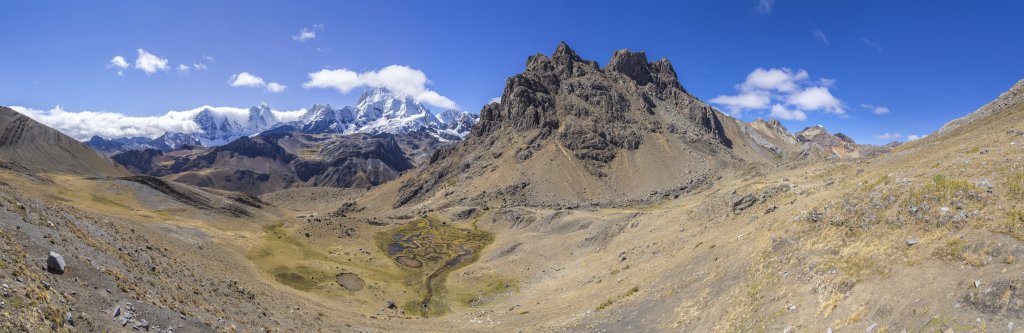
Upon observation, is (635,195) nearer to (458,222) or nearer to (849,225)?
(458,222)

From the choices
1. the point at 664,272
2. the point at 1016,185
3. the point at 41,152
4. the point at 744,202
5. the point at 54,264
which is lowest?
the point at 664,272

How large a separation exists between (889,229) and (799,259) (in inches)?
206

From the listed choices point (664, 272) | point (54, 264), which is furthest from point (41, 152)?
point (664, 272)

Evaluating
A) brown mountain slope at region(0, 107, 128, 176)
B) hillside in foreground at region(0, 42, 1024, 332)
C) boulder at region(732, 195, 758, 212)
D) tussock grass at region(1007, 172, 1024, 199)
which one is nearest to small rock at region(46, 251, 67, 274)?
hillside in foreground at region(0, 42, 1024, 332)

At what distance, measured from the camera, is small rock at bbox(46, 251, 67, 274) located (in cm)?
2448

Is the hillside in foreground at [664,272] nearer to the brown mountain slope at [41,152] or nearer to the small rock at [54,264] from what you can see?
the small rock at [54,264]

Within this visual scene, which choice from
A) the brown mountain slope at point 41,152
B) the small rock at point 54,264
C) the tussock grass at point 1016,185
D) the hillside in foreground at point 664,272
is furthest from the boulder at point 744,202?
the brown mountain slope at point 41,152

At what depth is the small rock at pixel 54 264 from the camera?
24.5m

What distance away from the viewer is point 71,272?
2548 centimetres

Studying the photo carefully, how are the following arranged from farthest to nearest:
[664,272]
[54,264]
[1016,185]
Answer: [664,272] < [1016,185] < [54,264]

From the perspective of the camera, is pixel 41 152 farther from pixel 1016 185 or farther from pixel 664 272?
pixel 1016 185

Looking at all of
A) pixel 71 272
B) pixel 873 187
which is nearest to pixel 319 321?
pixel 71 272

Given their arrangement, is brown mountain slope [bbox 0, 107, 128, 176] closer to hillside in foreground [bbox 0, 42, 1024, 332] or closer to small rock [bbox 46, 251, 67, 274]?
hillside in foreground [bbox 0, 42, 1024, 332]

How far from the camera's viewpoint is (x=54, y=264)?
80.5 feet
